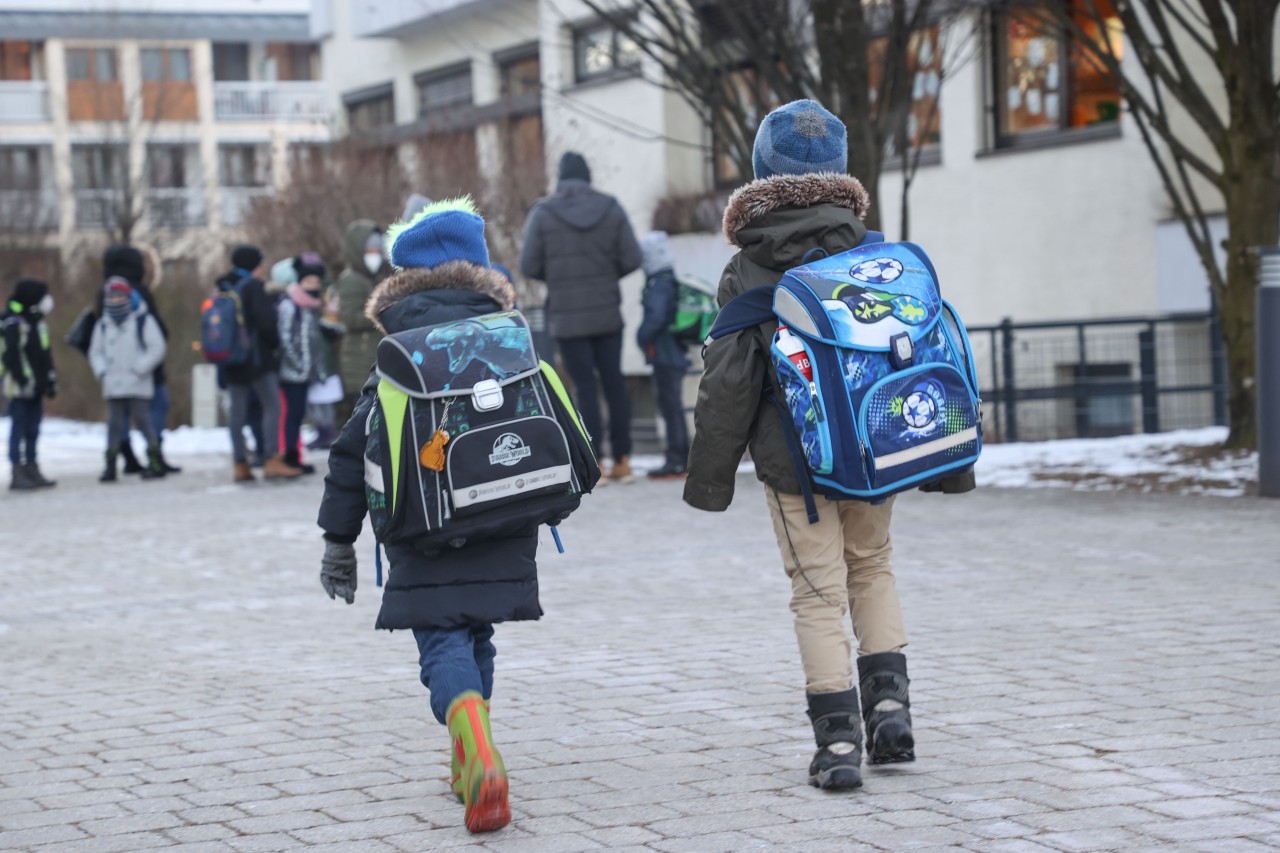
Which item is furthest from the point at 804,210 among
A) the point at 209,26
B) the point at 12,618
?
the point at 209,26

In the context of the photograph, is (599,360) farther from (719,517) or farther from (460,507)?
(460,507)

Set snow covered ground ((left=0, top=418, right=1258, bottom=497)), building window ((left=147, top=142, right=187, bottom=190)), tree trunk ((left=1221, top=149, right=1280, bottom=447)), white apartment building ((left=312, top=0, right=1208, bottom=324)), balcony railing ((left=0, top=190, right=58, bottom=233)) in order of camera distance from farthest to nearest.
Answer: building window ((left=147, top=142, right=187, bottom=190)) → balcony railing ((left=0, top=190, right=58, bottom=233)) → white apartment building ((left=312, top=0, right=1208, bottom=324)) → tree trunk ((left=1221, top=149, right=1280, bottom=447)) → snow covered ground ((left=0, top=418, right=1258, bottom=497))

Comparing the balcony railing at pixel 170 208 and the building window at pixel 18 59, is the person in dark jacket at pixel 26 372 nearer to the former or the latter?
the balcony railing at pixel 170 208

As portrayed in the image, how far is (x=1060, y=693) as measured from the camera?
573 centimetres

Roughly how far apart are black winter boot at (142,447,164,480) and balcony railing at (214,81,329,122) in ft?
134

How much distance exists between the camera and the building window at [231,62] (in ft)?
191

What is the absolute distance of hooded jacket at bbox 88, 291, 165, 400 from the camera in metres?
15.0

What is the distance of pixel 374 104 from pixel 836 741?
32.3m

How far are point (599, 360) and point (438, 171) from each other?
11.3 m

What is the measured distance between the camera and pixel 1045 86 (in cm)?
1906

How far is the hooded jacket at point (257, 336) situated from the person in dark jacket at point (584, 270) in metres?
2.45

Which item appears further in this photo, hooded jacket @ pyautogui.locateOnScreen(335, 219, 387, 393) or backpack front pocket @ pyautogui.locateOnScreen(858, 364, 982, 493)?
hooded jacket @ pyautogui.locateOnScreen(335, 219, 387, 393)

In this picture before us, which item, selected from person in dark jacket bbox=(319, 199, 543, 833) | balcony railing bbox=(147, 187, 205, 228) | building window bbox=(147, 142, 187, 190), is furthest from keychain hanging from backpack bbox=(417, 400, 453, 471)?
building window bbox=(147, 142, 187, 190)

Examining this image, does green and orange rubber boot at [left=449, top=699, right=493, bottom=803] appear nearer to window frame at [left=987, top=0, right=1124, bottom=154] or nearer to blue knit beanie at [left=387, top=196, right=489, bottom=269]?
blue knit beanie at [left=387, top=196, right=489, bottom=269]
